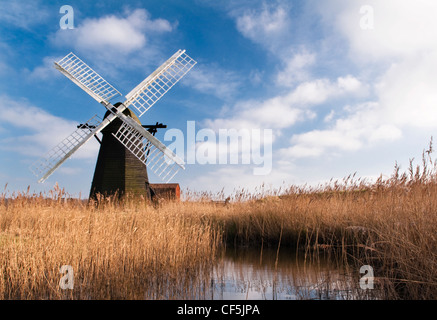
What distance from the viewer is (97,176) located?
1488 centimetres

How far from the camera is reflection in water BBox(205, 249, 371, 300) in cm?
429

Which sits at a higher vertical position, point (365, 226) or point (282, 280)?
point (365, 226)

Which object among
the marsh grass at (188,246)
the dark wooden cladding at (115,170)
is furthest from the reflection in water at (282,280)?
the dark wooden cladding at (115,170)

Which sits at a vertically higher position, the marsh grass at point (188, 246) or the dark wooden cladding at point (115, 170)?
the dark wooden cladding at point (115, 170)

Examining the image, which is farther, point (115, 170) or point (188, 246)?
point (115, 170)

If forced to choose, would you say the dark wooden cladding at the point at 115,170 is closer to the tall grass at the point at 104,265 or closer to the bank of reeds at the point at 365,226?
the bank of reeds at the point at 365,226

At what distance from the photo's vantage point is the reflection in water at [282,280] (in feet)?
14.1

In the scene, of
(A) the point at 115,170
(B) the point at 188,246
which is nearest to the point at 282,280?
(B) the point at 188,246

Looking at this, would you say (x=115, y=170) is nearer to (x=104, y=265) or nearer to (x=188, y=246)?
(x=188, y=246)

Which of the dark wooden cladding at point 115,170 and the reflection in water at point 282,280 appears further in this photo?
the dark wooden cladding at point 115,170

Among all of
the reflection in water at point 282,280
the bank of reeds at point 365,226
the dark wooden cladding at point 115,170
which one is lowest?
the reflection in water at point 282,280

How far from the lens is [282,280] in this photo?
17.0 feet

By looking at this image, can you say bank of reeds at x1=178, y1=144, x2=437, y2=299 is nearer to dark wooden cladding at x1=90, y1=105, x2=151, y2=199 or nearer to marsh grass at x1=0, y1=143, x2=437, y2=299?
marsh grass at x1=0, y1=143, x2=437, y2=299
